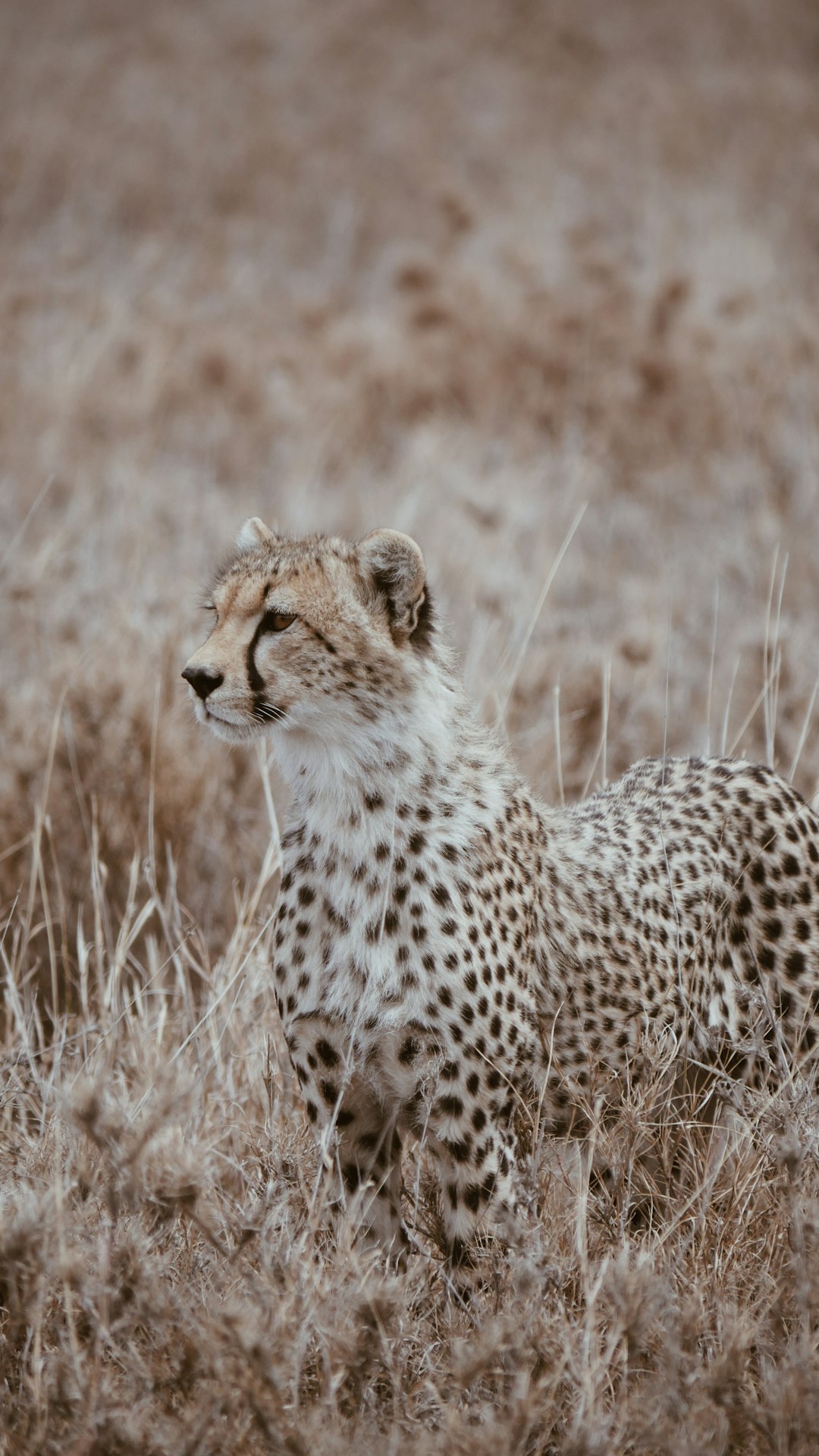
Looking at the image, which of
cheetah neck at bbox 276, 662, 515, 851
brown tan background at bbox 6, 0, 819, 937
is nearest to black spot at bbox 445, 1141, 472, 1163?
cheetah neck at bbox 276, 662, 515, 851

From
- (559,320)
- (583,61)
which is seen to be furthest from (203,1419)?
(583,61)

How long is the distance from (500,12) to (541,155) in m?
4.45

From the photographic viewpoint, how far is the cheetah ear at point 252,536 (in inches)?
93.1

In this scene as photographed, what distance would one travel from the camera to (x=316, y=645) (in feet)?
6.74

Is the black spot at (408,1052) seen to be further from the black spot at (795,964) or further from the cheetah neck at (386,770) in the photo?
the black spot at (795,964)

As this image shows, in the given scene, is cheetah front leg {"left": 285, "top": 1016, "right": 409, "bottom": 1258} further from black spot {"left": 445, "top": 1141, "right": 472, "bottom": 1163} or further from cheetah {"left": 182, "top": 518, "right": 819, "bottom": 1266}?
black spot {"left": 445, "top": 1141, "right": 472, "bottom": 1163}

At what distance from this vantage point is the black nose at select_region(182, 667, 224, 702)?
1.97 meters

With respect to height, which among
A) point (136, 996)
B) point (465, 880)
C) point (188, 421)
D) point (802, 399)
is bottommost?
point (136, 996)

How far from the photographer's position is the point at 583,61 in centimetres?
1410

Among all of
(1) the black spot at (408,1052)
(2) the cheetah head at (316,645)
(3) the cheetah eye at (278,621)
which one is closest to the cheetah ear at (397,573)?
(2) the cheetah head at (316,645)

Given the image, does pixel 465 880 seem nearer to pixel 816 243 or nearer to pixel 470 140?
pixel 816 243

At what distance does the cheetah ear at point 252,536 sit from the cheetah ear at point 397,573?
0.96ft

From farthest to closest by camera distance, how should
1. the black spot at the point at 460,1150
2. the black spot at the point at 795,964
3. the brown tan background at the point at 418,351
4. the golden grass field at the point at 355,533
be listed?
the brown tan background at the point at 418,351, the black spot at the point at 795,964, the black spot at the point at 460,1150, the golden grass field at the point at 355,533

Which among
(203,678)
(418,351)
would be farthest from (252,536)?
(418,351)
